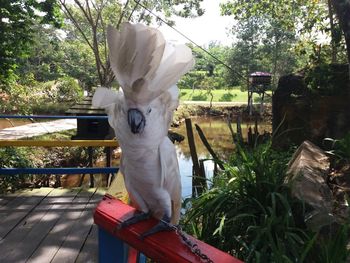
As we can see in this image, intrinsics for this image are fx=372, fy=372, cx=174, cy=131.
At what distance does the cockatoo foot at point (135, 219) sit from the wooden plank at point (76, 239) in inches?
47.8

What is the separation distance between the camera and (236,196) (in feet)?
10.5

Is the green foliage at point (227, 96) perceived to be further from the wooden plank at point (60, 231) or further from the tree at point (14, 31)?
the wooden plank at point (60, 231)

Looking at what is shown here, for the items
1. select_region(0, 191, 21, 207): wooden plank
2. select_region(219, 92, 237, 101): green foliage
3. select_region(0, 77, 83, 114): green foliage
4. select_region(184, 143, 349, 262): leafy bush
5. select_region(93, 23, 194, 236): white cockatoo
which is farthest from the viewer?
select_region(219, 92, 237, 101): green foliage

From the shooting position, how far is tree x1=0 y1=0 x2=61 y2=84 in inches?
184

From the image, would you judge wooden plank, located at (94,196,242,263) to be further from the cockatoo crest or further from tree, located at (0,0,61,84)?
tree, located at (0,0,61,84)

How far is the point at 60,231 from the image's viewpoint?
2.85 metres

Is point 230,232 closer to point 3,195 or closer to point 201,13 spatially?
point 3,195

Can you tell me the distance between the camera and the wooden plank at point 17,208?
292 cm

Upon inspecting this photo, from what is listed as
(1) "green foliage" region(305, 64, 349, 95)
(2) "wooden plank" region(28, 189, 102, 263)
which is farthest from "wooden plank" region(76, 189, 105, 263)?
(1) "green foliage" region(305, 64, 349, 95)

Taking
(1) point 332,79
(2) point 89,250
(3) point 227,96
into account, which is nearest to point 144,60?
(2) point 89,250

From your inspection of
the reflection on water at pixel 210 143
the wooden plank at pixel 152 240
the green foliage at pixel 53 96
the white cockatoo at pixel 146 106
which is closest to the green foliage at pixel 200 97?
the reflection on water at pixel 210 143

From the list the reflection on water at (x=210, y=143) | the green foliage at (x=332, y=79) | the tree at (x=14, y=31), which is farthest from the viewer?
the reflection on water at (x=210, y=143)

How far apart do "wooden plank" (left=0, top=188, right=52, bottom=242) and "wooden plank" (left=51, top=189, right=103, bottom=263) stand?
48 centimetres

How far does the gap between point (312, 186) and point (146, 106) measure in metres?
2.41
